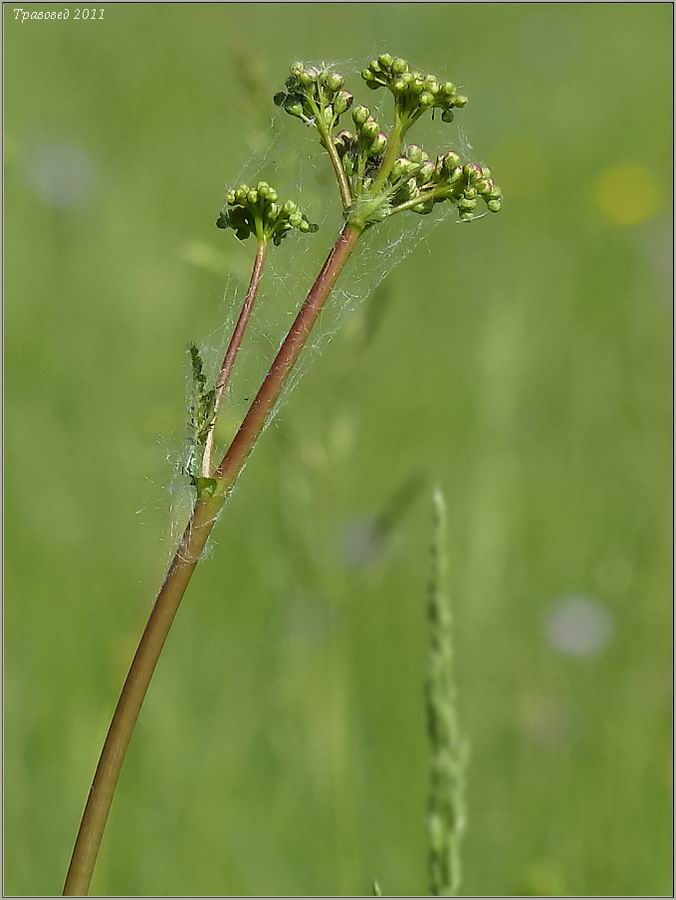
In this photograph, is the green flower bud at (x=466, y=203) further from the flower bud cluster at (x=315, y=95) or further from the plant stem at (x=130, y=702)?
the plant stem at (x=130, y=702)

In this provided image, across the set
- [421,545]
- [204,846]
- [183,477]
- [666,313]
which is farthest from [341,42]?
[183,477]

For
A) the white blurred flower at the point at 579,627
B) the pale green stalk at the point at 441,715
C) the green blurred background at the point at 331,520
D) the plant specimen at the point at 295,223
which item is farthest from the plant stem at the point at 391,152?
the white blurred flower at the point at 579,627

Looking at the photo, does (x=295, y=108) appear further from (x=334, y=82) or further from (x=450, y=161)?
(x=450, y=161)

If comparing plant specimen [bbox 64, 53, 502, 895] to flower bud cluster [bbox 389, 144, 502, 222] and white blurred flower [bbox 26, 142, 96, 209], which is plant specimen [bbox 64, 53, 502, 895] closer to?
flower bud cluster [bbox 389, 144, 502, 222]

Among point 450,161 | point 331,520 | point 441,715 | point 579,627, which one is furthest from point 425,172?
point 579,627

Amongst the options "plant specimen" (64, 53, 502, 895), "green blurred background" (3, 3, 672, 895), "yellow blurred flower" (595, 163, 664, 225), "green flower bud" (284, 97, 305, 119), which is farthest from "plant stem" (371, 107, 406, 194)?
"yellow blurred flower" (595, 163, 664, 225)
